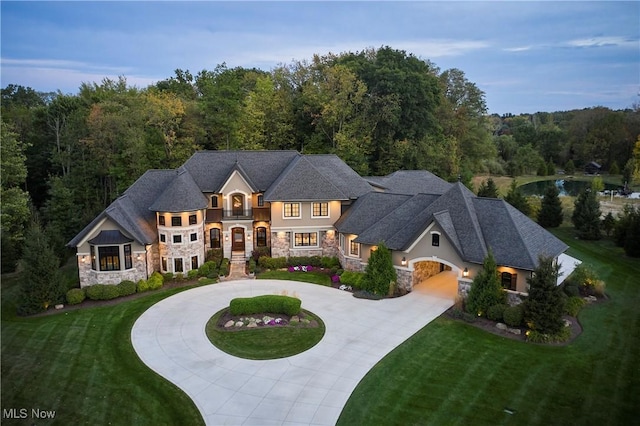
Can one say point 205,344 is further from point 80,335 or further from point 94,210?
point 94,210

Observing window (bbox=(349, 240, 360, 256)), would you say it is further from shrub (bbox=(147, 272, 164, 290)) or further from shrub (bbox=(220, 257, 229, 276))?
shrub (bbox=(147, 272, 164, 290))

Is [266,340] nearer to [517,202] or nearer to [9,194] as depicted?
[9,194]

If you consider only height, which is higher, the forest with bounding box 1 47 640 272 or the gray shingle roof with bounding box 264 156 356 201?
the forest with bounding box 1 47 640 272

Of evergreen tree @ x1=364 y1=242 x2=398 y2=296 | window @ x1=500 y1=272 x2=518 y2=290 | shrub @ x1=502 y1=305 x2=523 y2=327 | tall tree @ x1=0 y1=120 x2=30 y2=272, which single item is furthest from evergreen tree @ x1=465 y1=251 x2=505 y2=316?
tall tree @ x1=0 y1=120 x2=30 y2=272

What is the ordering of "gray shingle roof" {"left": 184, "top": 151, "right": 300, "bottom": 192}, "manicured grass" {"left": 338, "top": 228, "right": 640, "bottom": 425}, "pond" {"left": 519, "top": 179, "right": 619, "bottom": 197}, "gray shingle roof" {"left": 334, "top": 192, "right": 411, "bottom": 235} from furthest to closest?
"pond" {"left": 519, "top": 179, "right": 619, "bottom": 197}, "gray shingle roof" {"left": 184, "top": 151, "right": 300, "bottom": 192}, "gray shingle roof" {"left": 334, "top": 192, "right": 411, "bottom": 235}, "manicured grass" {"left": 338, "top": 228, "right": 640, "bottom": 425}

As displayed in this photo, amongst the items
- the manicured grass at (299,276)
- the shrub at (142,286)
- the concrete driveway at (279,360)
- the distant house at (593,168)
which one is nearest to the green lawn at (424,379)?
the concrete driveway at (279,360)

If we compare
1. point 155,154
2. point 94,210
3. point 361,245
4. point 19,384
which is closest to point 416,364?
point 361,245
